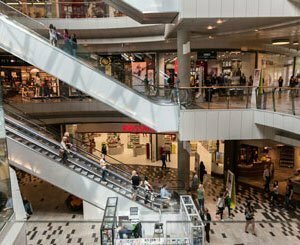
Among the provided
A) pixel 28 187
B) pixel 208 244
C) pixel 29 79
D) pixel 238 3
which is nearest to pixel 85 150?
pixel 28 187

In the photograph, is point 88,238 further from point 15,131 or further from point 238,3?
point 238,3

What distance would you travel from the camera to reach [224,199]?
12.4m

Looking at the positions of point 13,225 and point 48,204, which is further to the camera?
point 48,204

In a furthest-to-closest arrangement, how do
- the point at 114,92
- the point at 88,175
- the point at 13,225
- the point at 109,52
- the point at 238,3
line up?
the point at 109,52 → the point at 88,175 → the point at 114,92 → the point at 238,3 → the point at 13,225

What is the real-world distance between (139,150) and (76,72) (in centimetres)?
1198

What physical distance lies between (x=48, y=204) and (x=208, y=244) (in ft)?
23.7

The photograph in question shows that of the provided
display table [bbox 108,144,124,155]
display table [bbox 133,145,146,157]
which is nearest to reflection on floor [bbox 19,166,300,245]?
display table [bbox 108,144,124,155]

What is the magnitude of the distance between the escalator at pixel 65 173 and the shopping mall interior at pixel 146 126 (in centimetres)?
4

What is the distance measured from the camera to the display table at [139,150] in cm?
2219

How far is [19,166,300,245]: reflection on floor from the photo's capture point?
418 inches

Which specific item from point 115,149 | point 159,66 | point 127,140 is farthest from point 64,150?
point 127,140

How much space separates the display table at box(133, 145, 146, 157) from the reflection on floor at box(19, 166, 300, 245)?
7.79m

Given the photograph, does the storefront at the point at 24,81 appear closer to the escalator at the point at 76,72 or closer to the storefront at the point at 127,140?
the storefront at the point at 127,140

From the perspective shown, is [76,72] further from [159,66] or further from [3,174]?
[159,66]
